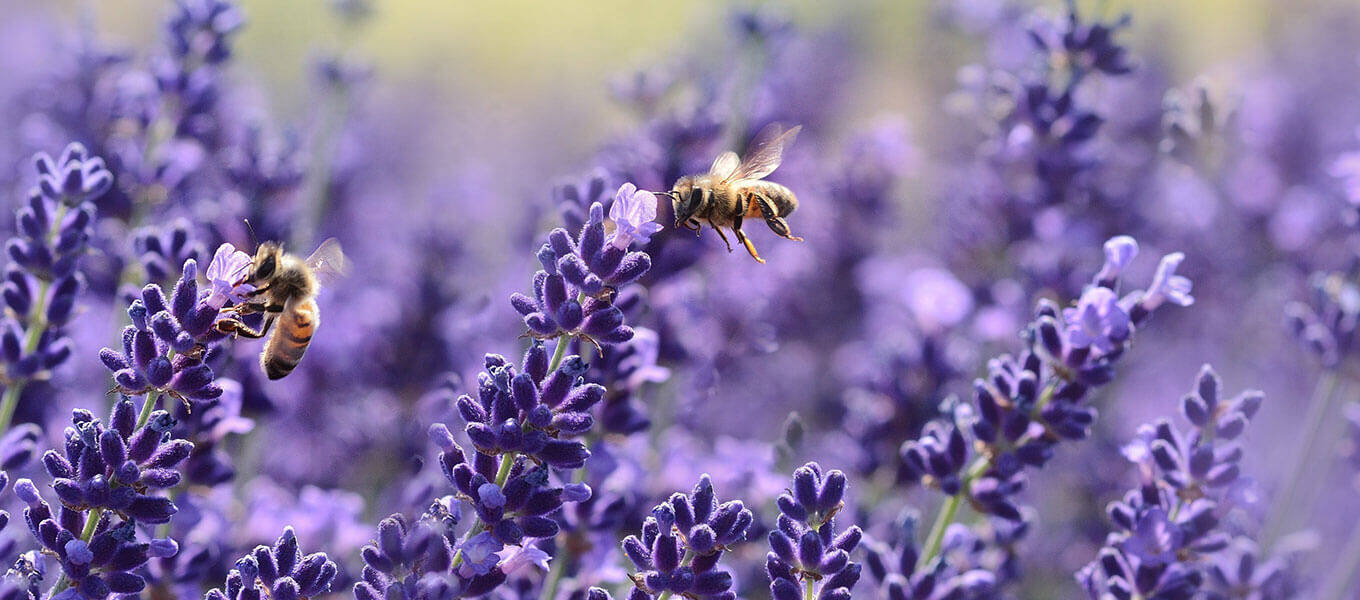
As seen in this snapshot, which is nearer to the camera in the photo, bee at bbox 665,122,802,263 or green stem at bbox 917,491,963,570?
green stem at bbox 917,491,963,570

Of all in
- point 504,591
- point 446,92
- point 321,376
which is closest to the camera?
point 504,591

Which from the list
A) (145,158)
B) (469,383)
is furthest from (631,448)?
(145,158)

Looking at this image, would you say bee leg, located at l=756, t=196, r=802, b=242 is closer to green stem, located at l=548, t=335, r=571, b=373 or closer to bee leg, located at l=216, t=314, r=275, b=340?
green stem, located at l=548, t=335, r=571, b=373

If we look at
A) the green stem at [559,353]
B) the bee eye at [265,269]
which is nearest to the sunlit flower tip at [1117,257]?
the green stem at [559,353]

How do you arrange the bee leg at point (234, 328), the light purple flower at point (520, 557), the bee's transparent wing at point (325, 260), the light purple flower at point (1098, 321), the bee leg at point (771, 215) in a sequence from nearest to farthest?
the light purple flower at point (520, 557) < the bee leg at point (234, 328) < the light purple flower at point (1098, 321) < the bee's transparent wing at point (325, 260) < the bee leg at point (771, 215)

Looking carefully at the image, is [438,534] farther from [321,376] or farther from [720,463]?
[321,376]

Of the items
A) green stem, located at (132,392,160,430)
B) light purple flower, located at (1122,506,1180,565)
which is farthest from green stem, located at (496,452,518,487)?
light purple flower, located at (1122,506,1180,565)

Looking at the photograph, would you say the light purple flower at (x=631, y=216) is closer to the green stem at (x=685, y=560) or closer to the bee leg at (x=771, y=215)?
the green stem at (x=685, y=560)
